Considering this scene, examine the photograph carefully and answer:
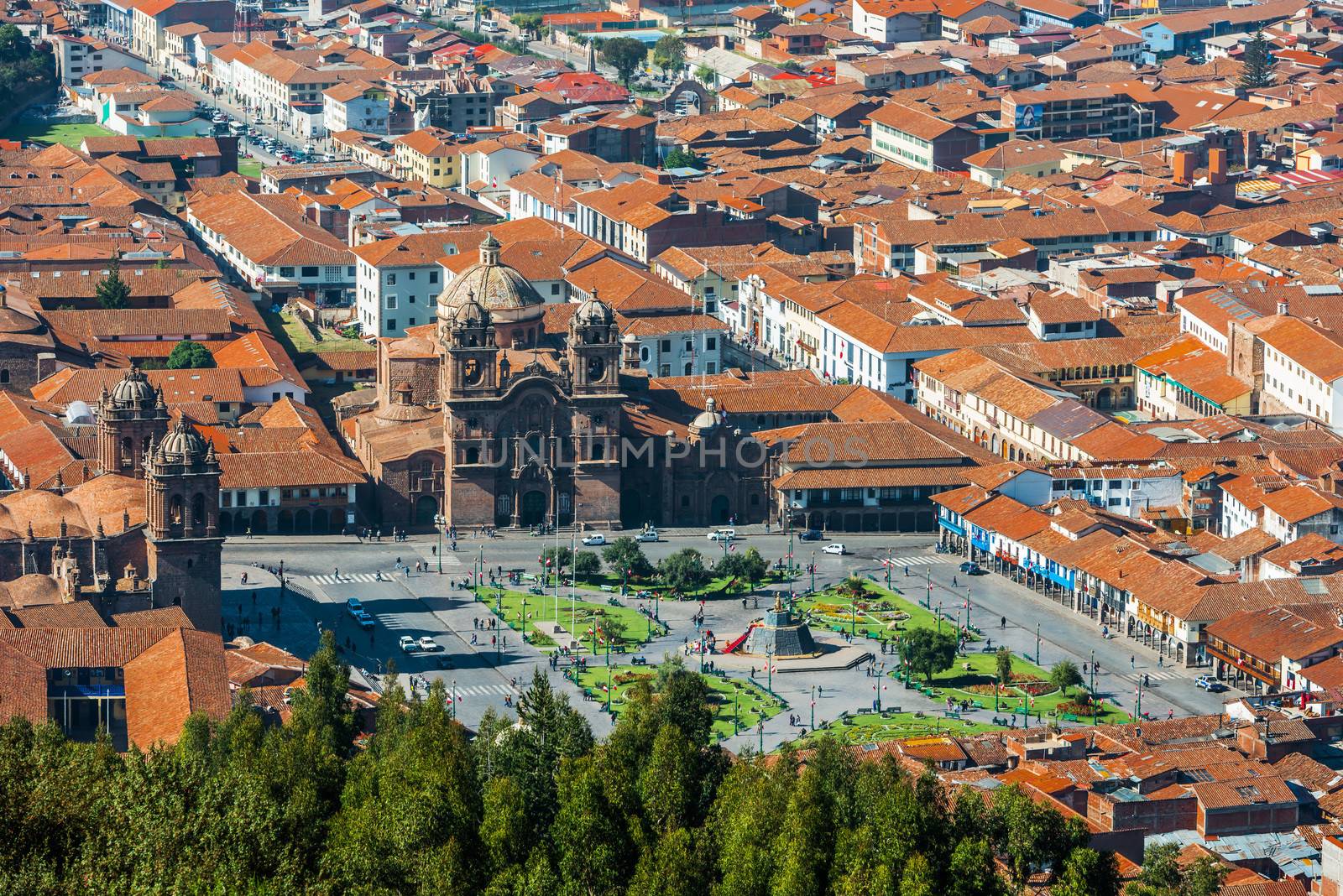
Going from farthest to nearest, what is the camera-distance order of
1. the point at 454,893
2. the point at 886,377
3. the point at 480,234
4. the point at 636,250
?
1. the point at 636,250
2. the point at 480,234
3. the point at 886,377
4. the point at 454,893

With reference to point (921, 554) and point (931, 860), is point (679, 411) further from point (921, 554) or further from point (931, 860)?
point (931, 860)

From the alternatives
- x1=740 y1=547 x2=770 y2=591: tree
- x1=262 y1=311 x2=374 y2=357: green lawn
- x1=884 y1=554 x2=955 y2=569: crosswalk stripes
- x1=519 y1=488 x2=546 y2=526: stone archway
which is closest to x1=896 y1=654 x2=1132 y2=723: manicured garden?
x1=740 y1=547 x2=770 y2=591: tree

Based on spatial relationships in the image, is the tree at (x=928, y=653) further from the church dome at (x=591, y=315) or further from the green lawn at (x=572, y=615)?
the church dome at (x=591, y=315)

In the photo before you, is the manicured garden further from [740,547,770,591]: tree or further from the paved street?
[740,547,770,591]: tree

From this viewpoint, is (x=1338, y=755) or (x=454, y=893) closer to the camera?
(x=454, y=893)

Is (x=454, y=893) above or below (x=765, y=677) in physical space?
above

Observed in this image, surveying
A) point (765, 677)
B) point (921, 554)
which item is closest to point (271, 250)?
point (921, 554)

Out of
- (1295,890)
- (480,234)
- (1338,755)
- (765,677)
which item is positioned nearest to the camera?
(1295,890)
